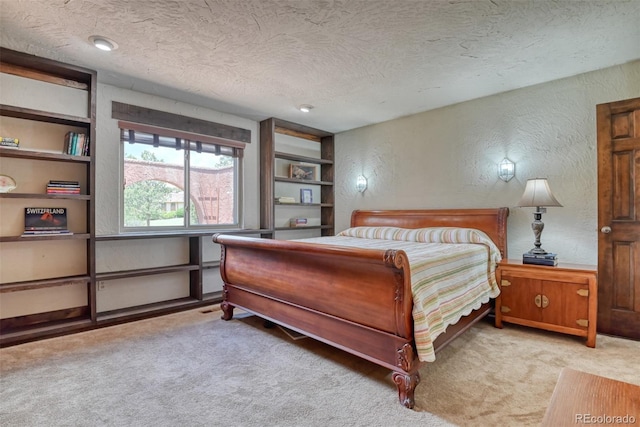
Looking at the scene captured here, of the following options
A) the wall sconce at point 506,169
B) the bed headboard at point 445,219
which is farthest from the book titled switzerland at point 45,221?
the wall sconce at point 506,169

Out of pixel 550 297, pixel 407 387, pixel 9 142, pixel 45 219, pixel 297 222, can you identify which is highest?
pixel 9 142

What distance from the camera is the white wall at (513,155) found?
300cm

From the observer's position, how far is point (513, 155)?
3.45m

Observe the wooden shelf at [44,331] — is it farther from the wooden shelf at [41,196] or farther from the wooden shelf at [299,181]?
the wooden shelf at [299,181]

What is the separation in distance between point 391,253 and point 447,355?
1.24m

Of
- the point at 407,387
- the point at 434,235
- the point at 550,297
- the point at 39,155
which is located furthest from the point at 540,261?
the point at 39,155

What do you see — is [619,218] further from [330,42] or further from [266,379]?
[266,379]

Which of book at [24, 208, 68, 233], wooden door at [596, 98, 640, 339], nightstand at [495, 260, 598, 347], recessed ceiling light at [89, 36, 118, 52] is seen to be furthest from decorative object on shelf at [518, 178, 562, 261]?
book at [24, 208, 68, 233]

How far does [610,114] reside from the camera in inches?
113

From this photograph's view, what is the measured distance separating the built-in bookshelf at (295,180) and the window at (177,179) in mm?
439

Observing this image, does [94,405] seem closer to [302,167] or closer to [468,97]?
[302,167]

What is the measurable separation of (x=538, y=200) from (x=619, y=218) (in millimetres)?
705

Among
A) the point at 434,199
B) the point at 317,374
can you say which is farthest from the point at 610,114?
the point at 317,374

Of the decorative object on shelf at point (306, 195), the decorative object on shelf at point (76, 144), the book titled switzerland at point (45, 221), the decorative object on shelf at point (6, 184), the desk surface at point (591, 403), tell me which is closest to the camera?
the desk surface at point (591, 403)
